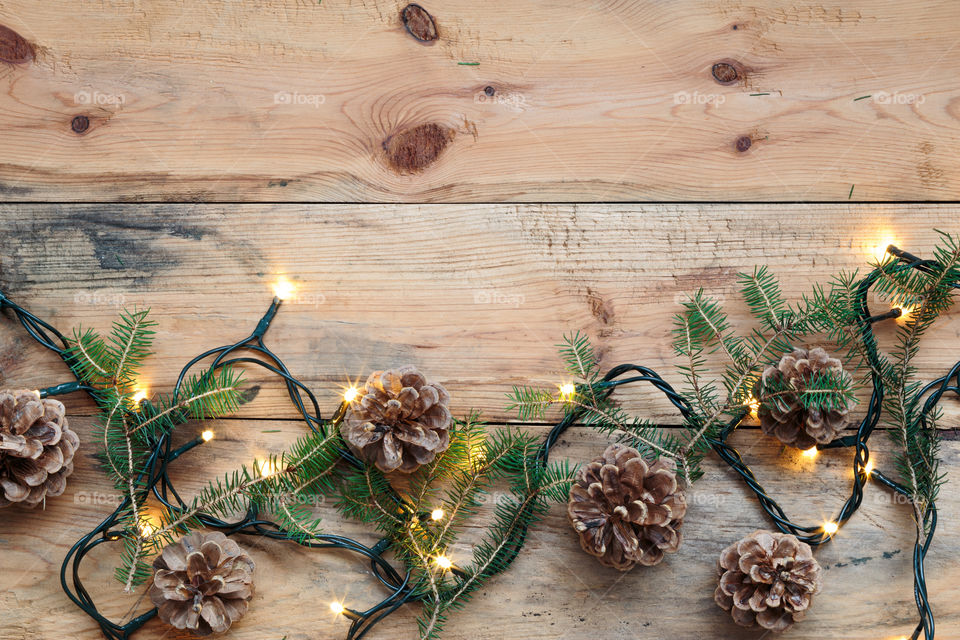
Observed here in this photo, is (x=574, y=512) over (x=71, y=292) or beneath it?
beneath

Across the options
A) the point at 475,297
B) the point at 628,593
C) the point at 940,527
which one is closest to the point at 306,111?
the point at 475,297

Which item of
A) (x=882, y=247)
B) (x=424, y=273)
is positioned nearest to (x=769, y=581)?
(x=882, y=247)

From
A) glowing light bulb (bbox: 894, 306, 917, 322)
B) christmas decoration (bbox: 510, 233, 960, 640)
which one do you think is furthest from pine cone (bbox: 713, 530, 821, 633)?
glowing light bulb (bbox: 894, 306, 917, 322)

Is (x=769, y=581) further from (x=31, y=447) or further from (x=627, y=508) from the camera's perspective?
(x=31, y=447)

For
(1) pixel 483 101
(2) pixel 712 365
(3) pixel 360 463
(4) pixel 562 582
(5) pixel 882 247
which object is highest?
(1) pixel 483 101

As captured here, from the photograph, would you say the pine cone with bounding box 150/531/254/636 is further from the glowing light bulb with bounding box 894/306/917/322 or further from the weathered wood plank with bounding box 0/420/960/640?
the glowing light bulb with bounding box 894/306/917/322

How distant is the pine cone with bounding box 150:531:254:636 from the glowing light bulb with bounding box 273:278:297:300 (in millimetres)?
331

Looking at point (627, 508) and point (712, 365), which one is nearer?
point (627, 508)

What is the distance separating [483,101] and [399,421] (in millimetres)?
470

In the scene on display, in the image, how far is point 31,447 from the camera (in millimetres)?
793

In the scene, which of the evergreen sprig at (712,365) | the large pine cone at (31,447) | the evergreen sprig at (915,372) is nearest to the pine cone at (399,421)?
the evergreen sprig at (712,365)

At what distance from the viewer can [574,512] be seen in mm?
812

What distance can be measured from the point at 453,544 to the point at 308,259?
44cm

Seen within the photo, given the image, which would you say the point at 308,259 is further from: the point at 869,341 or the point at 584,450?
the point at 869,341
